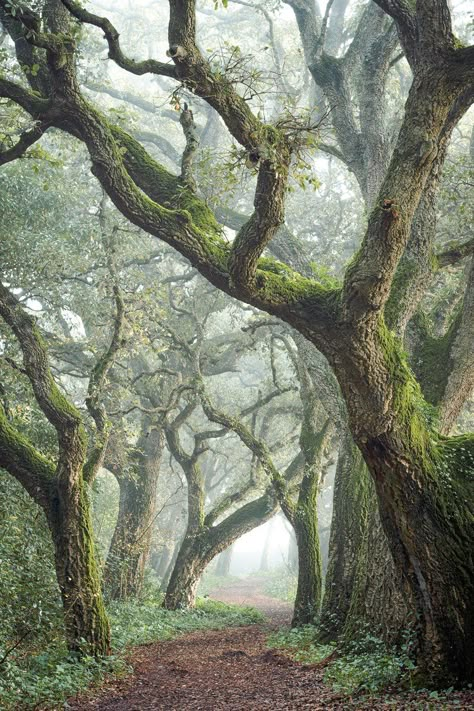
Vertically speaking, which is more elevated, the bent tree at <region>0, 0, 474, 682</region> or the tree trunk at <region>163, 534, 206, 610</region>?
the bent tree at <region>0, 0, 474, 682</region>

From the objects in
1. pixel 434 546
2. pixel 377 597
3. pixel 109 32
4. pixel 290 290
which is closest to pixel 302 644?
pixel 377 597

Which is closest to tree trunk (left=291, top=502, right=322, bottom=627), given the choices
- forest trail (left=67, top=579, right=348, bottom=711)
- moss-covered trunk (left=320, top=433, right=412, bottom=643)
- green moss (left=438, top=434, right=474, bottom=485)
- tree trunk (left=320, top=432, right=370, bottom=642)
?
forest trail (left=67, top=579, right=348, bottom=711)

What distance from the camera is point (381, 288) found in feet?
18.7

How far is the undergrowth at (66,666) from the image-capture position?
5.74 meters

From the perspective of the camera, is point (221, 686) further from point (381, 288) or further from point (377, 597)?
point (381, 288)

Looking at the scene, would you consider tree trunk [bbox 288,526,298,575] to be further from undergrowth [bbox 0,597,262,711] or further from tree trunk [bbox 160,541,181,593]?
undergrowth [bbox 0,597,262,711]

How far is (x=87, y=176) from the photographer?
713 inches

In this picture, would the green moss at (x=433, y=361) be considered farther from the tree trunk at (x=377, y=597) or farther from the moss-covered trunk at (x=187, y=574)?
the moss-covered trunk at (x=187, y=574)

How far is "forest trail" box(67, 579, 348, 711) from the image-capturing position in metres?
6.16

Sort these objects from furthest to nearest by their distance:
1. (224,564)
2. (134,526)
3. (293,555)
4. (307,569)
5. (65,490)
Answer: (224,564) < (293,555) < (134,526) < (307,569) < (65,490)

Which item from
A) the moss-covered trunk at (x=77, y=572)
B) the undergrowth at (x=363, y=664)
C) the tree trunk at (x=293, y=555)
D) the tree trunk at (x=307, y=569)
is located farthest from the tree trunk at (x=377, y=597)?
the tree trunk at (x=293, y=555)

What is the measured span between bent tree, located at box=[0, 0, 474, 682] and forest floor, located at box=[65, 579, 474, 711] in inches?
39.4

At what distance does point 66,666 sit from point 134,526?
832 centimetres

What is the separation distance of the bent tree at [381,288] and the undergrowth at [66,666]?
3.79 m
